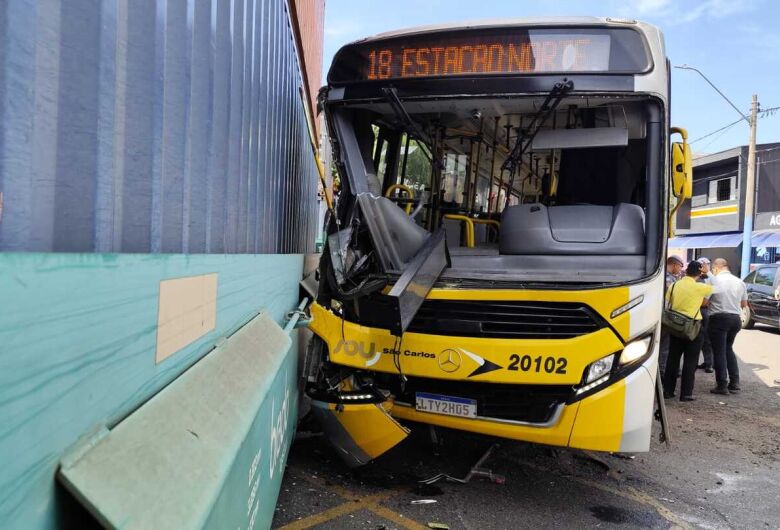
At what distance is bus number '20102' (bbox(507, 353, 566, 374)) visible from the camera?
11.3 ft

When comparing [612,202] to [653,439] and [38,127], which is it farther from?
[38,127]

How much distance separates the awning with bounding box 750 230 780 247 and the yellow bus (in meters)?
23.1

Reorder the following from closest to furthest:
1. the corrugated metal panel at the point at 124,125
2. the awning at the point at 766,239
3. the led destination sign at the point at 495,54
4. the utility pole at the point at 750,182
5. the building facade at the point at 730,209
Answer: the corrugated metal panel at the point at 124,125, the led destination sign at the point at 495,54, the utility pole at the point at 750,182, the awning at the point at 766,239, the building facade at the point at 730,209

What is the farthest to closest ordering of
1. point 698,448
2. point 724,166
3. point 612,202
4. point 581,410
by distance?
point 724,166 < point 698,448 < point 612,202 < point 581,410

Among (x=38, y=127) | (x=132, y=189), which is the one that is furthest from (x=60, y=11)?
(x=132, y=189)

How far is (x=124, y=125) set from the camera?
1.38 meters

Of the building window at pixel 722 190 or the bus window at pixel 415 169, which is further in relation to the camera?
the building window at pixel 722 190

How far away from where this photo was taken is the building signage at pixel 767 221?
2402 centimetres

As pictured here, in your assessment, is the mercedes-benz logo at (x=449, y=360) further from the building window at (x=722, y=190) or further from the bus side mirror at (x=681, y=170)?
the building window at (x=722, y=190)

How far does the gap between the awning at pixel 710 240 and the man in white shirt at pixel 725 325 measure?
20122 mm

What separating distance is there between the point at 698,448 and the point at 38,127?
20.2 ft

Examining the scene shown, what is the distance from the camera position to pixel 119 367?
1049mm

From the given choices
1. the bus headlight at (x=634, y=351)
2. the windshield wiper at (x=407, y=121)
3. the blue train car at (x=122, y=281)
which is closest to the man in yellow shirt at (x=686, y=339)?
the bus headlight at (x=634, y=351)

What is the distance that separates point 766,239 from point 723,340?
19606 millimetres
